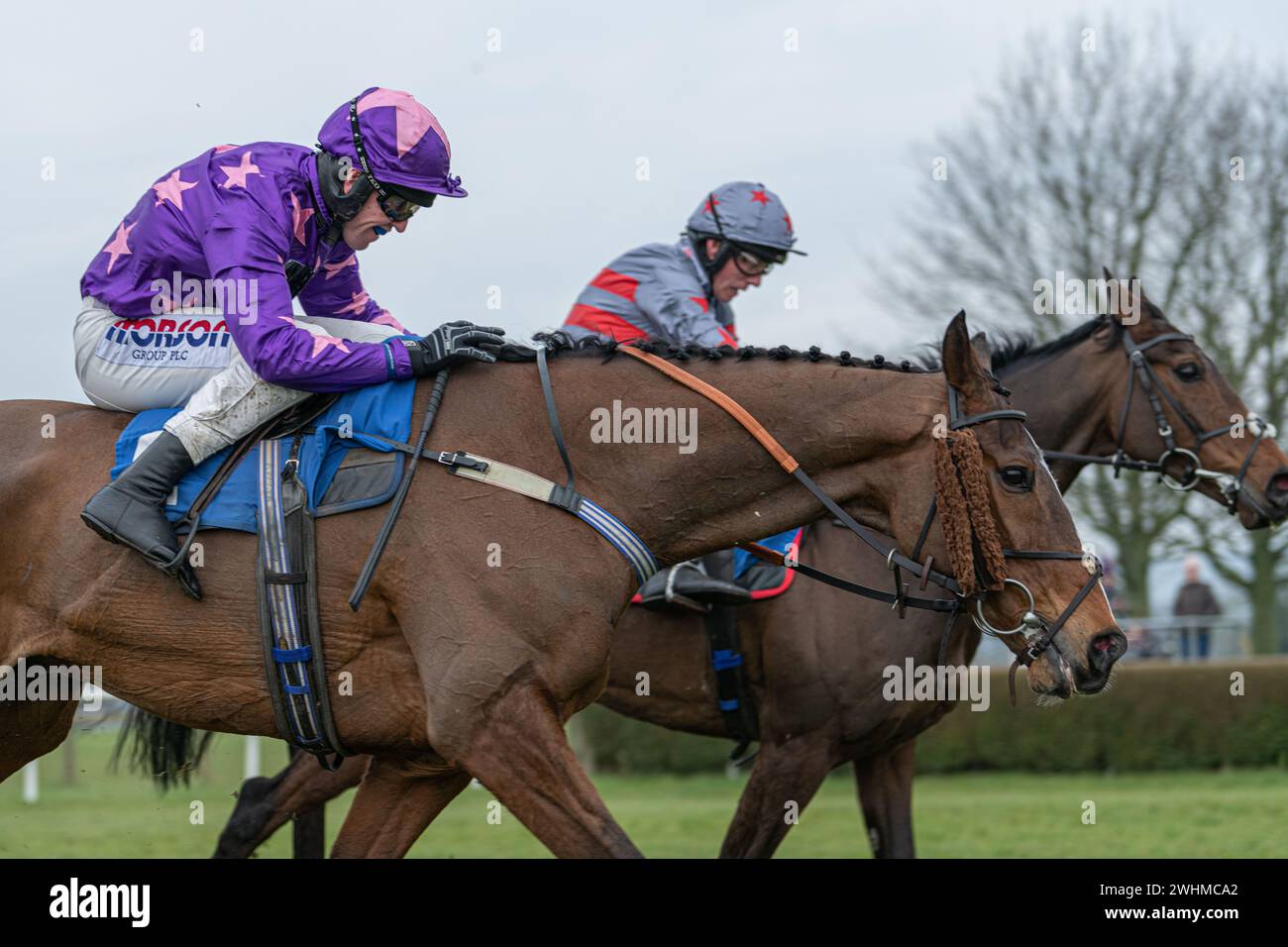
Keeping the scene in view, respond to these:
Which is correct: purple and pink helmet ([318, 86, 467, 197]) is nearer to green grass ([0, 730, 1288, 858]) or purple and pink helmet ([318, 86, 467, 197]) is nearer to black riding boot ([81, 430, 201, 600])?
black riding boot ([81, 430, 201, 600])

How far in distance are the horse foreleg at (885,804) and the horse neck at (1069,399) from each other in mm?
1329

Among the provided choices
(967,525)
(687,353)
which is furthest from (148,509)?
(967,525)

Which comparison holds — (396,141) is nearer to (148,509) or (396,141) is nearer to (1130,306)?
(148,509)

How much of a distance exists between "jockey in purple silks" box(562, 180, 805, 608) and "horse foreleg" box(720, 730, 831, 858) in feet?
1.95

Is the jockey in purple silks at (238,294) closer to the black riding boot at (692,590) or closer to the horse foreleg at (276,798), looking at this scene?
the black riding boot at (692,590)

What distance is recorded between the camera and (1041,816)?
32.1 feet

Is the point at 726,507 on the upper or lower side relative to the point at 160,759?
upper

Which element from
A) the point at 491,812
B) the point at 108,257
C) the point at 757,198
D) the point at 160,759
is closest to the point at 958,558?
the point at 491,812

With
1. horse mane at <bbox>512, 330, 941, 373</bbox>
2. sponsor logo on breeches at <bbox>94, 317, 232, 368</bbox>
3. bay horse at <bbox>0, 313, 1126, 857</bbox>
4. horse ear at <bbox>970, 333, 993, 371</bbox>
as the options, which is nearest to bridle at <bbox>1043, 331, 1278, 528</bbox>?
horse ear at <bbox>970, 333, 993, 371</bbox>

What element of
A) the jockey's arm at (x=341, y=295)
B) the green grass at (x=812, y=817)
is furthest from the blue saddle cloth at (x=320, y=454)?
the green grass at (x=812, y=817)

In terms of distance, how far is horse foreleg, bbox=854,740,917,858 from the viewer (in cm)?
588
